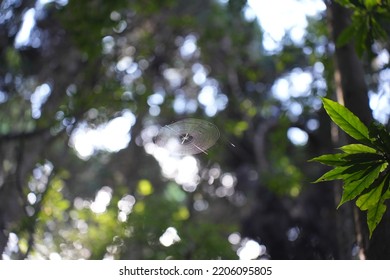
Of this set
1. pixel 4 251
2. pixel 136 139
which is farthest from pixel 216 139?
pixel 136 139

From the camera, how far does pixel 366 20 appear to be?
2426 millimetres

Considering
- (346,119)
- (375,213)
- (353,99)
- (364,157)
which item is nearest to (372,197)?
(375,213)

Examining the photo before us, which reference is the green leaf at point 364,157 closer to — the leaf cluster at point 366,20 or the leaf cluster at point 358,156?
the leaf cluster at point 358,156

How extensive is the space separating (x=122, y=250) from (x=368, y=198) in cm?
355

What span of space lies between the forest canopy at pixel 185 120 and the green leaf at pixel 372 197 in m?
0.18

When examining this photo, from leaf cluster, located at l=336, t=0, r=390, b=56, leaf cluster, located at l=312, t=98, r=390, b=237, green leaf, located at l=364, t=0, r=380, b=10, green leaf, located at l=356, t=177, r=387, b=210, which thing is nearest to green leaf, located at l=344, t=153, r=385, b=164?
leaf cluster, located at l=312, t=98, r=390, b=237

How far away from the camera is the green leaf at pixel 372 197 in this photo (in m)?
1.86

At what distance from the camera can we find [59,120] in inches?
177

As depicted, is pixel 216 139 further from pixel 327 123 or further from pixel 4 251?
pixel 327 123

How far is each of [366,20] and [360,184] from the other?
→ 3.04 feet

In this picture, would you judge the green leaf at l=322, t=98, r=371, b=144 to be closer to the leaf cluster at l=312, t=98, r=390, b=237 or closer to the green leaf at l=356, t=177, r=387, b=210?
the leaf cluster at l=312, t=98, r=390, b=237

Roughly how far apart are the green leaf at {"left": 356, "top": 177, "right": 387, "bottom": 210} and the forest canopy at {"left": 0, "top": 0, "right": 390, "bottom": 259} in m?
0.18

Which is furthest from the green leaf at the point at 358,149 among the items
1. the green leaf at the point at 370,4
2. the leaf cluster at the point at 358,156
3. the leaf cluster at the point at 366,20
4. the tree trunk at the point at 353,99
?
the green leaf at the point at 370,4

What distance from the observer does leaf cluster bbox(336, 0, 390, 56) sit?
232 centimetres
